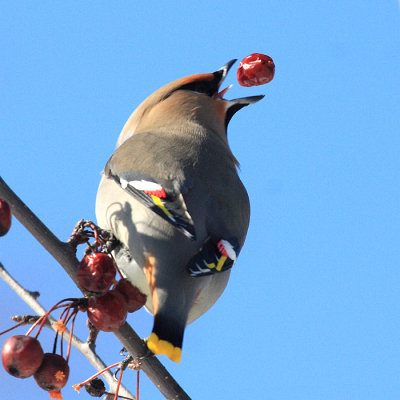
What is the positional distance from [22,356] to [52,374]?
10 centimetres

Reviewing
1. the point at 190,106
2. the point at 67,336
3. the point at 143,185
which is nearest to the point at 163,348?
the point at 67,336

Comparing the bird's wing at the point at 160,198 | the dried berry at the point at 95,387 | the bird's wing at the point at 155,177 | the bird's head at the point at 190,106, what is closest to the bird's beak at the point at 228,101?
the bird's head at the point at 190,106

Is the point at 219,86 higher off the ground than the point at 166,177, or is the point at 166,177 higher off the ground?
the point at 219,86

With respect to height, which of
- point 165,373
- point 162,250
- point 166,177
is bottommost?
point 165,373

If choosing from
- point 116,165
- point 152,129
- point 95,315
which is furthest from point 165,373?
point 152,129

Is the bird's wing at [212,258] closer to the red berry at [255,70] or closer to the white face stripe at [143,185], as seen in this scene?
the white face stripe at [143,185]

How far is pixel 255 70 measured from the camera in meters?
3.29

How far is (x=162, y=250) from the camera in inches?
95.8

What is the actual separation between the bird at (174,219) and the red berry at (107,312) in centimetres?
13

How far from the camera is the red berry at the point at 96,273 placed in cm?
194

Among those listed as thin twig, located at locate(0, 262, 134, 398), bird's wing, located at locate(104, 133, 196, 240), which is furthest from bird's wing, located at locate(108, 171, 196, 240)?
thin twig, located at locate(0, 262, 134, 398)

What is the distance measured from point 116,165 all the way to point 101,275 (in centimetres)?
96

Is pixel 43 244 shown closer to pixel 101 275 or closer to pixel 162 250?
pixel 101 275

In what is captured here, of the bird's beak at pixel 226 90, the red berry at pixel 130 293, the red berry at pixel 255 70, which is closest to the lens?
the red berry at pixel 130 293
